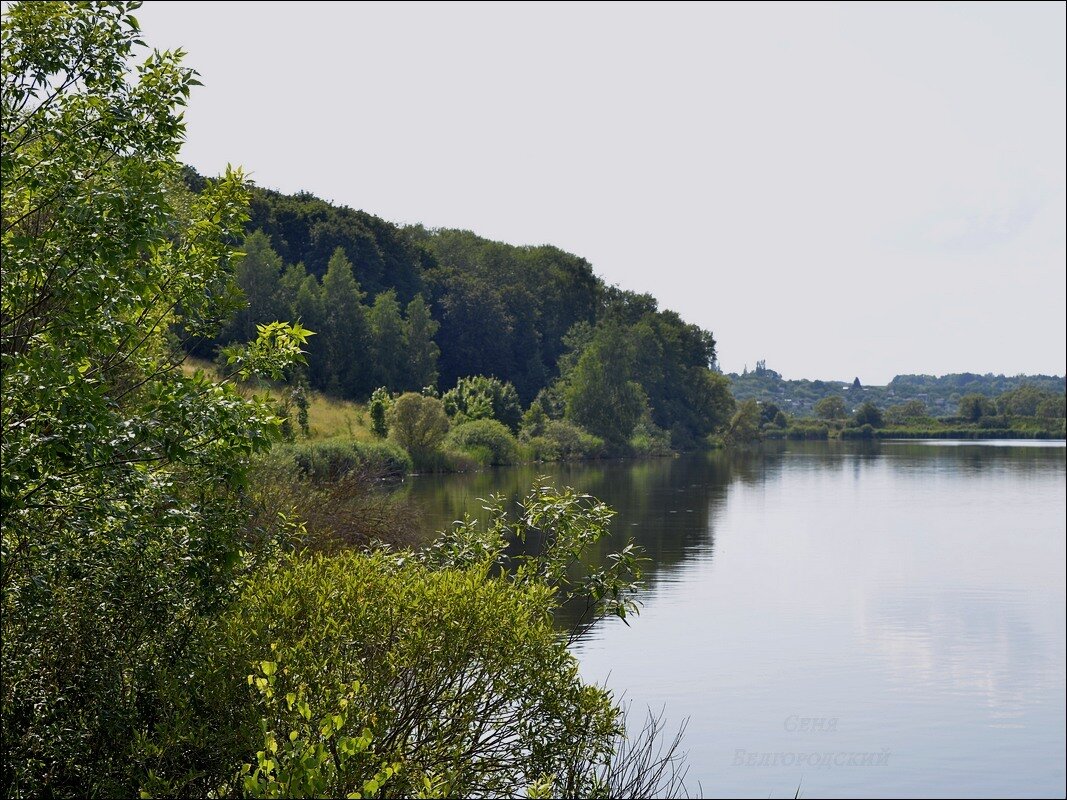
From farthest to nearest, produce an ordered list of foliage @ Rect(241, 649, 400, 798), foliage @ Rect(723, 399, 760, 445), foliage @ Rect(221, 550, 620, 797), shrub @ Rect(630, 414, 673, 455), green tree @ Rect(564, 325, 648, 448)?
foliage @ Rect(723, 399, 760, 445) < shrub @ Rect(630, 414, 673, 455) < green tree @ Rect(564, 325, 648, 448) < foliage @ Rect(221, 550, 620, 797) < foliage @ Rect(241, 649, 400, 798)

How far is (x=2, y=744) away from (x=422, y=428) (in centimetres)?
4798

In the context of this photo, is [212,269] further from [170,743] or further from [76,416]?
[170,743]

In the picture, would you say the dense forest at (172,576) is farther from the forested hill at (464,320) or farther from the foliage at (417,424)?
the forested hill at (464,320)

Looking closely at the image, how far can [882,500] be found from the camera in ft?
167

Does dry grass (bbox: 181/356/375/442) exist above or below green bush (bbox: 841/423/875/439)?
above

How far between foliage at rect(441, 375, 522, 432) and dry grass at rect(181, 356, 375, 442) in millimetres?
6061

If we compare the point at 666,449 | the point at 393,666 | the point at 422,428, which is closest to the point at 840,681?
the point at 393,666

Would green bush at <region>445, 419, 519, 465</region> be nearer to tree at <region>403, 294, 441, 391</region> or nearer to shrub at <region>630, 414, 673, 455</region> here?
tree at <region>403, 294, 441, 391</region>

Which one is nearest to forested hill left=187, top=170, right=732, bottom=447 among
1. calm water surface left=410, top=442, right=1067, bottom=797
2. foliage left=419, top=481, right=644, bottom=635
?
calm water surface left=410, top=442, right=1067, bottom=797

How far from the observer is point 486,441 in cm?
6372

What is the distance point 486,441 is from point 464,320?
29.7 metres

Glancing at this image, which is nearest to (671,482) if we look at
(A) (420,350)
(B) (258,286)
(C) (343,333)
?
(C) (343,333)

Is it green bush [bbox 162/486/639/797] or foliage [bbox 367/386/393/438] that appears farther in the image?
foliage [bbox 367/386/393/438]

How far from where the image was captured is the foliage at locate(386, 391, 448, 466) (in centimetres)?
5459
